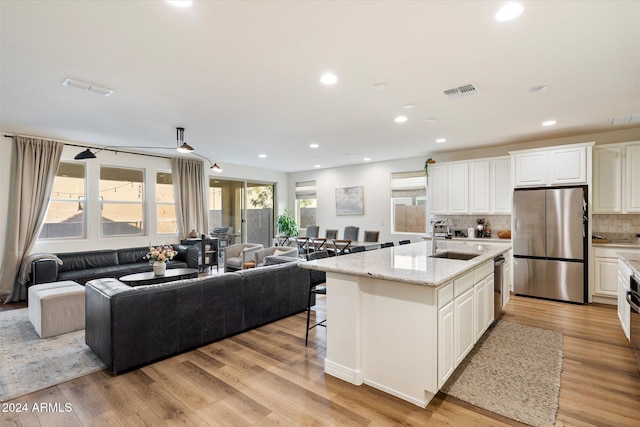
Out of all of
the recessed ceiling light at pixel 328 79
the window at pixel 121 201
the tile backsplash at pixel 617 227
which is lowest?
the tile backsplash at pixel 617 227

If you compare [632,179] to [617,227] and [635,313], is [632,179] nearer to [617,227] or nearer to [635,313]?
[617,227]

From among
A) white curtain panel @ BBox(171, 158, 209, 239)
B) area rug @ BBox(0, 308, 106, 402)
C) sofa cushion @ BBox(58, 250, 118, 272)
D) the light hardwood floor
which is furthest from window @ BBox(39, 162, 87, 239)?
the light hardwood floor

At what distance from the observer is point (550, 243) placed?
5.05m

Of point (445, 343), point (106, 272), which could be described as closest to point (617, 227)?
point (445, 343)

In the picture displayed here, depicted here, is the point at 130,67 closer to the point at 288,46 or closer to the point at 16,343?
the point at 288,46

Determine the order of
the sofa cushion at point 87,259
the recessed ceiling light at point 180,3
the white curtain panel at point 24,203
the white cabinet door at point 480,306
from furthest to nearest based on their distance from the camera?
the sofa cushion at point 87,259 → the white curtain panel at point 24,203 → the white cabinet door at point 480,306 → the recessed ceiling light at point 180,3

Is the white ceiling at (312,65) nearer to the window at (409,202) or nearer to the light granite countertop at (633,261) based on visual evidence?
the light granite countertop at (633,261)

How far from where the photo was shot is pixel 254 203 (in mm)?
9234

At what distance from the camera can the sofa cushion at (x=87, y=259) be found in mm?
5324

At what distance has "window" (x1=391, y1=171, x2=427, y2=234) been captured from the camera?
7.32 m

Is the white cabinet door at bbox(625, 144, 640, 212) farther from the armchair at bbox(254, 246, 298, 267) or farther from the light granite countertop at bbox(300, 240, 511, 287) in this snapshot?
the armchair at bbox(254, 246, 298, 267)

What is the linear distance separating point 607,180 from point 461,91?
11.6ft

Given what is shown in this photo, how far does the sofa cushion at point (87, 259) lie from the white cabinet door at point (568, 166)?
314 inches

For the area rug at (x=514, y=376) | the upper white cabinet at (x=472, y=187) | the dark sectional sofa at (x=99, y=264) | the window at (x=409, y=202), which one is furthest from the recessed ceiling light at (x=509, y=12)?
the dark sectional sofa at (x=99, y=264)
